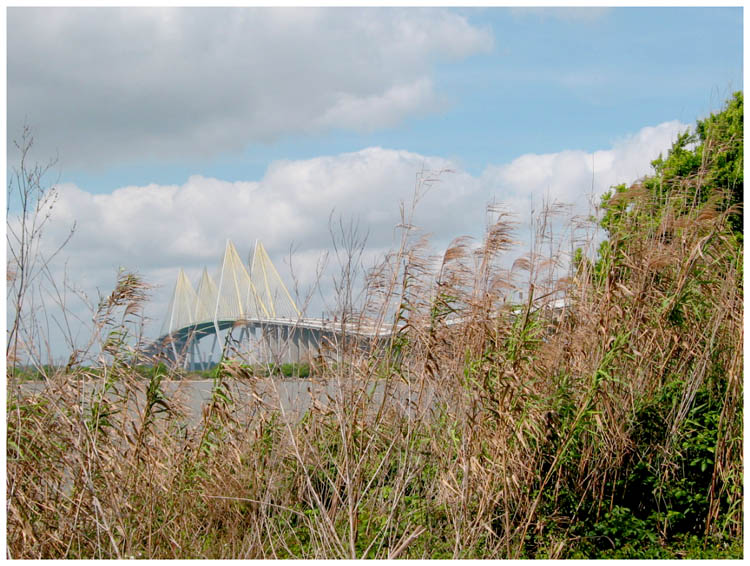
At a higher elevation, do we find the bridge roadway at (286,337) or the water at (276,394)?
the bridge roadway at (286,337)

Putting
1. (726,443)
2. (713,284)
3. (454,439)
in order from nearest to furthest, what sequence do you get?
(454,439)
(726,443)
(713,284)

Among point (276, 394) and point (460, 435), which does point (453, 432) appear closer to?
point (460, 435)

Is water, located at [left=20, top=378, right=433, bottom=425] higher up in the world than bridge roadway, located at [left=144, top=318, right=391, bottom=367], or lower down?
lower down

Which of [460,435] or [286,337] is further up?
[286,337]

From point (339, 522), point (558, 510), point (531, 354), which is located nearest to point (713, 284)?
point (531, 354)

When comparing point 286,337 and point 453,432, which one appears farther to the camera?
point 286,337

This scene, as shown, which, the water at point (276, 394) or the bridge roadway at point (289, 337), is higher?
the bridge roadway at point (289, 337)

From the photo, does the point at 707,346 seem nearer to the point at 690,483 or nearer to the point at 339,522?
the point at 690,483

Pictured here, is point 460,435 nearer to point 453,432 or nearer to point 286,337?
point 453,432

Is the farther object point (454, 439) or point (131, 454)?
point (131, 454)

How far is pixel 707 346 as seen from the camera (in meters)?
4.73

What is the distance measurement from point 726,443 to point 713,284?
1.10m

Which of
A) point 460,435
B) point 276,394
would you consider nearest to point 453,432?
point 460,435

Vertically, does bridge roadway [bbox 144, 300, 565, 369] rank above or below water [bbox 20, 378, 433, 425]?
above
